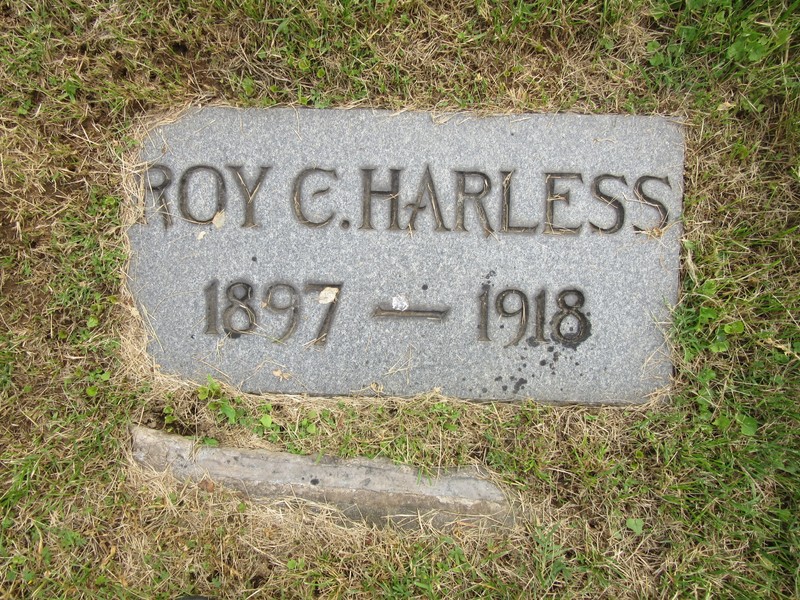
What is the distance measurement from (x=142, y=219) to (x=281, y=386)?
0.82 metres

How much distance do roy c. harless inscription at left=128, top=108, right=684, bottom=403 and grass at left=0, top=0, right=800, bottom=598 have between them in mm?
104

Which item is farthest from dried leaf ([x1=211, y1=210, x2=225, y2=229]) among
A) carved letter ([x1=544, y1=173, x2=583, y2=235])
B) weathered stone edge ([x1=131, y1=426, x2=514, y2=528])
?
carved letter ([x1=544, y1=173, x2=583, y2=235])

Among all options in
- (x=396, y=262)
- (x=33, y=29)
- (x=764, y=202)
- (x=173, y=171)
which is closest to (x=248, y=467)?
(x=396, y=262)

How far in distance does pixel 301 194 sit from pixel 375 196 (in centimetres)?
28

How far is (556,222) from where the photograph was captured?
6.28 ft

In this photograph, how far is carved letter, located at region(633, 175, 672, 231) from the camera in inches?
75.6

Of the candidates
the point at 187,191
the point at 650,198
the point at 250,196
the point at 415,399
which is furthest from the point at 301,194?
the point at 650,198

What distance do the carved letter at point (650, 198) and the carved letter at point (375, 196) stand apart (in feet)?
2.91

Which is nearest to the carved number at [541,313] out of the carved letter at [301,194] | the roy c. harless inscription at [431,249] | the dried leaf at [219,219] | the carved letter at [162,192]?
the roy c. harless inscription at [431,249]

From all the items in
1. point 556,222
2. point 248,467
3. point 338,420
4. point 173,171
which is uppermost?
point 173,171

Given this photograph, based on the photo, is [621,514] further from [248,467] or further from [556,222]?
[248,467]

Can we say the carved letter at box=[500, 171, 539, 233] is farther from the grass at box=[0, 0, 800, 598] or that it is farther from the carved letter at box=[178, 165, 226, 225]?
the carved letter at box=[178, 165, 226, 225]

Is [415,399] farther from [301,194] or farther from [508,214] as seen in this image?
[301,194]

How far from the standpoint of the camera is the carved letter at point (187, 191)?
1936mm
